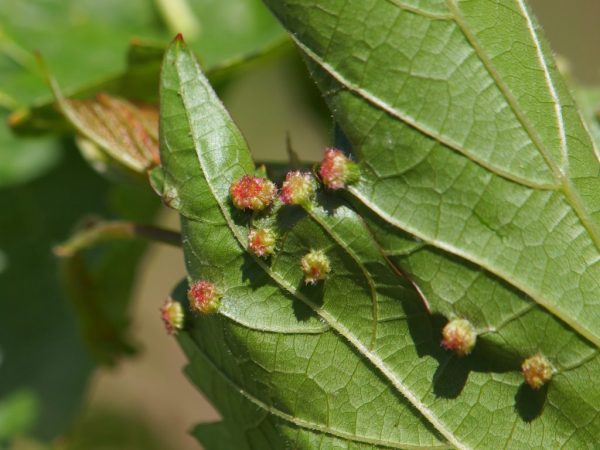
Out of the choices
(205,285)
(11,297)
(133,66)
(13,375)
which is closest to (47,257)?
(11,297)

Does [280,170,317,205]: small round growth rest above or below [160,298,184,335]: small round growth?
above

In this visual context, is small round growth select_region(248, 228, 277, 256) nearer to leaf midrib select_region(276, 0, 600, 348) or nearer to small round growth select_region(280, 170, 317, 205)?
small round growth select_region(280, 170, 317, 205)

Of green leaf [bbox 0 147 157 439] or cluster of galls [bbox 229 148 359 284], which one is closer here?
cluster of galls [bbox 229 148 359 284]

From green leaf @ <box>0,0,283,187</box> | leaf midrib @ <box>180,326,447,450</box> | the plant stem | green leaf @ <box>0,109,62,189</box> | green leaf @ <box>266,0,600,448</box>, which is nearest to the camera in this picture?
green leaf @ <box>266,0,600,448</box>

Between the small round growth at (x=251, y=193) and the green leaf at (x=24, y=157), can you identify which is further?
the green leaf at (x=24, y=157)

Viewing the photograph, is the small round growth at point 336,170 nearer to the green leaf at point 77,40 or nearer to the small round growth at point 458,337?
the small round growth at point 458,337

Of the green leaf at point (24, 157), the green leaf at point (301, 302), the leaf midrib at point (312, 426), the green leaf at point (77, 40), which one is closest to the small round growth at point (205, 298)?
the green leaf at point (301, 302)

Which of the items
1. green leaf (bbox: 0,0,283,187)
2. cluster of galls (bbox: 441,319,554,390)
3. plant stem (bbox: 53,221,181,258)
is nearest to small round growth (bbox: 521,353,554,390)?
cluster of galls (bbox: 441,319,554,390)
